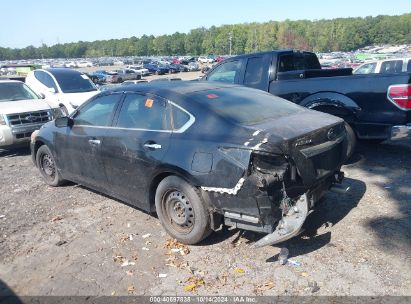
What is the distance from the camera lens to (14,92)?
9.48 m

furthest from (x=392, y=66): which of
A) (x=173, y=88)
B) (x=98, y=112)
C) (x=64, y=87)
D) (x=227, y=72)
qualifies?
(x=98, y=112)

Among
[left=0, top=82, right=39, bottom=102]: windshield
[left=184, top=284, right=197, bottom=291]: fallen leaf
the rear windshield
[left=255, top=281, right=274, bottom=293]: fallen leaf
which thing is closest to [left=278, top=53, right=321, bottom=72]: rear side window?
the rear windshield

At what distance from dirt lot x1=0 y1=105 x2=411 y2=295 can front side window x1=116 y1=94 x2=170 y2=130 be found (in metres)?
1.23

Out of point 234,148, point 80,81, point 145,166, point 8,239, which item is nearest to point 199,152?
point 234,148

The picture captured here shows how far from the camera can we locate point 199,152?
3.76m

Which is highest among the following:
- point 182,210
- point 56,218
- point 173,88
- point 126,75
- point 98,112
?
point 173,88

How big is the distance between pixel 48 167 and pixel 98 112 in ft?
5.88

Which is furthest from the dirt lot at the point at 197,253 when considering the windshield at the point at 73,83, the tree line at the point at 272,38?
the tree line at the point at 272,38

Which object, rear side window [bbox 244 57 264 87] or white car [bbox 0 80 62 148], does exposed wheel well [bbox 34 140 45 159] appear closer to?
white car [bbox 0 80 62 148]

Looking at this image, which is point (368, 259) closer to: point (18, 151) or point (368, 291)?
point (368, 291)

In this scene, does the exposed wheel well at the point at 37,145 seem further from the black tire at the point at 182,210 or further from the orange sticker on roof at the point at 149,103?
the black tire at the point at 182,210

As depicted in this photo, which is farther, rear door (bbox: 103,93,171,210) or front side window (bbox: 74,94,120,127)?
front side window (bbox: 74,94,120,127)

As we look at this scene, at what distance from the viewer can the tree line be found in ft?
445

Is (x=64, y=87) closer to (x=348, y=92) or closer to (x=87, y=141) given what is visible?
(x=87, y=141)
